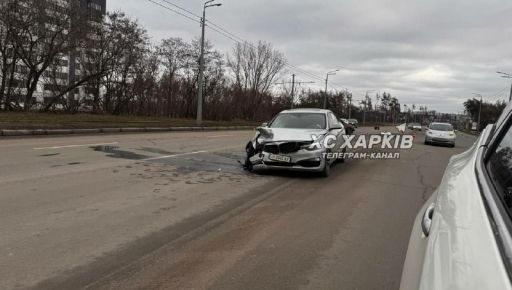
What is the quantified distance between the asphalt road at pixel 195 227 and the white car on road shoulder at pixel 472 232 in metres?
2.07

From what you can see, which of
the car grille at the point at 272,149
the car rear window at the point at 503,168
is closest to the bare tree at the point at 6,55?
the car grille at the point at 272,149

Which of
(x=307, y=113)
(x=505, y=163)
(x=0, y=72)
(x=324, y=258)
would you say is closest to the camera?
(x=505, y=163)

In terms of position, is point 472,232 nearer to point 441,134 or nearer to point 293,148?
point 293,148

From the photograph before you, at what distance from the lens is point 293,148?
11.3 metres

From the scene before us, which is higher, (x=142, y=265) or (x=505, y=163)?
(x=505, y=163)

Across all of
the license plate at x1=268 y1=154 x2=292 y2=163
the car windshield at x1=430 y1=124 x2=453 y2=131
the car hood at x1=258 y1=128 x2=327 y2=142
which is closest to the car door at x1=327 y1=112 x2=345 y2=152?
the car hood at x1=258 y1=128 x2=327 y2=142

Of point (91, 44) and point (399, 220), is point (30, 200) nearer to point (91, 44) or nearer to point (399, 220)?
point (399, 220)

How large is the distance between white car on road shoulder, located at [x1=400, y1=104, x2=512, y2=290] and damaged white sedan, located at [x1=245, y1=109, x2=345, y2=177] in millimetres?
8304

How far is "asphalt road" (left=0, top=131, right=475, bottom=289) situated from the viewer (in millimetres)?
4582

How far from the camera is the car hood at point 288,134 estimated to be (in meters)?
11.4

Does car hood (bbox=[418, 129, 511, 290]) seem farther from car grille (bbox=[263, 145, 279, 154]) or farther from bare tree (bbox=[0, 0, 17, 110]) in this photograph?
bare tree (bbox=[0, 0, 17, 110])

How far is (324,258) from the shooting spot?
5.27 metres

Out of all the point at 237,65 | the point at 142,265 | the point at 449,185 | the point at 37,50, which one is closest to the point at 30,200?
the point at 142,265

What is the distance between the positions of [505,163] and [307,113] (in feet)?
35.7
